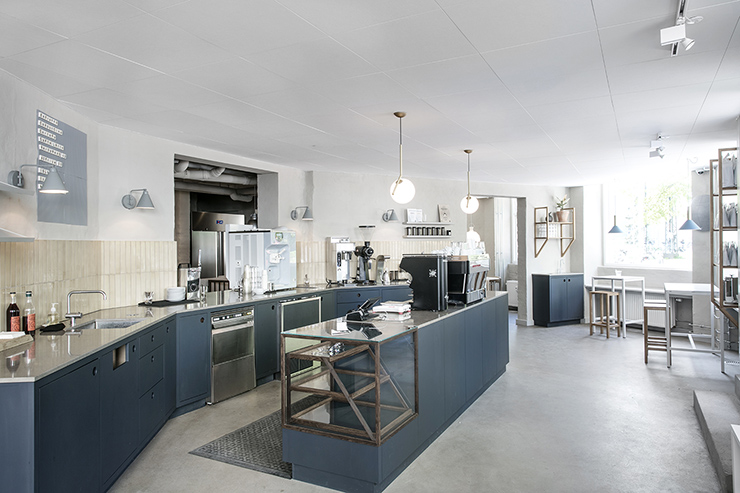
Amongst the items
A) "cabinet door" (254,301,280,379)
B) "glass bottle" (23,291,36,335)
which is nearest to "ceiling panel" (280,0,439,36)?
"glass bottle" (23,291,36,335)

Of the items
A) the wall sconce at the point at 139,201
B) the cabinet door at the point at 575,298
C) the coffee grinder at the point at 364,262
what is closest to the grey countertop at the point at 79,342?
the wall sconce at the point at 139,201

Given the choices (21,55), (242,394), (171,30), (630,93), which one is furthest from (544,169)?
(21,55)

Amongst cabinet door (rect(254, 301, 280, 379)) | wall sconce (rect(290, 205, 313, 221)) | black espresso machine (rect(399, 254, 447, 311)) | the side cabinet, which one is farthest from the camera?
the side cabinet

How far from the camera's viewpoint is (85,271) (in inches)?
162

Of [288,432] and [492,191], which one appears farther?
[492,191]

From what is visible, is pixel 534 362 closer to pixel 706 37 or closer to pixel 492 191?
pixel 492 191

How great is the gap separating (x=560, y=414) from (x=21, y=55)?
4.99 metres

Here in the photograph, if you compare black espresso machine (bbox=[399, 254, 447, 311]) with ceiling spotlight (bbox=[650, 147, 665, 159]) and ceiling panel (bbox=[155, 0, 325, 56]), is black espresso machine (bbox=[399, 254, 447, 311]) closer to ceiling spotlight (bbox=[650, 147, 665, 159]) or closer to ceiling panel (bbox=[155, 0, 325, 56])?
ceiling panel (bbox=[155, 0, 325, 56])

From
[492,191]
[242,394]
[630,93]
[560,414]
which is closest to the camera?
[630,93]

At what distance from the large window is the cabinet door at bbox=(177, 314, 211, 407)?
8.17 m

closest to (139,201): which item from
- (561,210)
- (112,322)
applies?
(112,322)

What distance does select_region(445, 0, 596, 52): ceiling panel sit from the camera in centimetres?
238

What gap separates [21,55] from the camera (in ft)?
9.50

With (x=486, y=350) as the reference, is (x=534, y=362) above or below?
below
